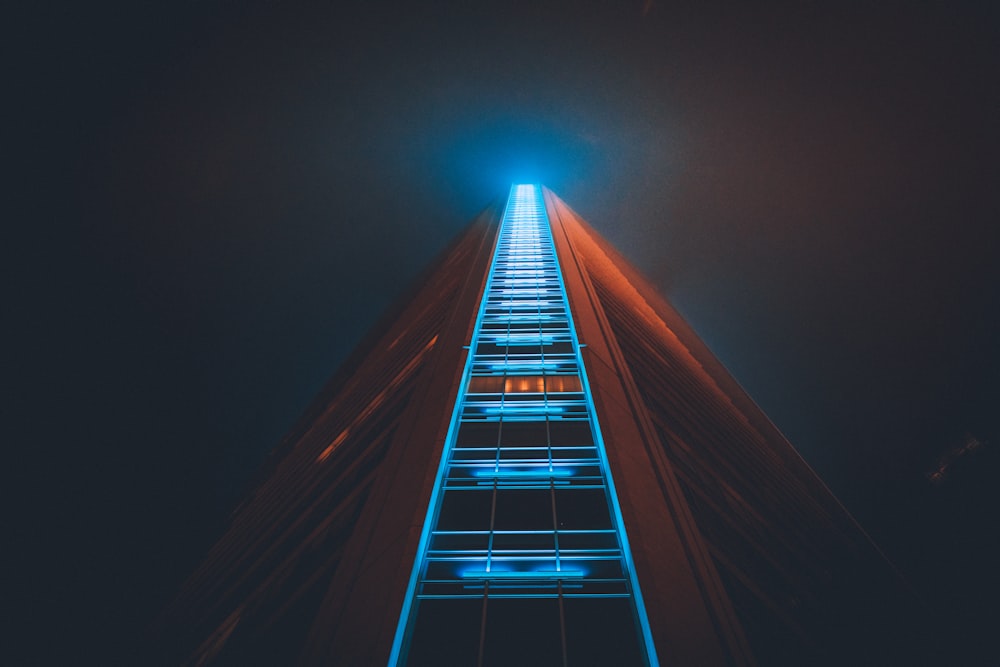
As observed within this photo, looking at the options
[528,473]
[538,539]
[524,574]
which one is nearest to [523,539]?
[538,539]

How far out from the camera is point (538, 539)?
5.50m

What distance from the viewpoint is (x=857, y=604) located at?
6.66m

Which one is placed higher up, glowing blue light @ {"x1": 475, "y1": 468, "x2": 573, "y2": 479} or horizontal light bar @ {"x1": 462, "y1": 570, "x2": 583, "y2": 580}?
glowing blue light @ {"x1": 475, "y1": 468, "x2": 573, "y2": 479}

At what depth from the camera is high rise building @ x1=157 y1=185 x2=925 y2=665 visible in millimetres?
4312

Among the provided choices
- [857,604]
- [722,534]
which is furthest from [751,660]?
[857,604]

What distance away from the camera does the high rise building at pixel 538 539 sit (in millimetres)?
4312

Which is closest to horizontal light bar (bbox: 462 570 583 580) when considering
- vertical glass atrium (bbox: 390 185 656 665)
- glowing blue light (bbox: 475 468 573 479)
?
vertical glass atrium (bbox: 390 185 656 665)

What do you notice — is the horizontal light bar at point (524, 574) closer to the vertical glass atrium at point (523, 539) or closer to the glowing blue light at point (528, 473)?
the vertical glass atrium at point (523, 539)

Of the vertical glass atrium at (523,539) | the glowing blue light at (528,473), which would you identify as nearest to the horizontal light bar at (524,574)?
the vertical glass atrium at (523,539)

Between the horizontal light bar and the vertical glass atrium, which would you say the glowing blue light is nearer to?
the vertical glass atrium

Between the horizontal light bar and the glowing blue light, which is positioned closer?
the horizontal light bar

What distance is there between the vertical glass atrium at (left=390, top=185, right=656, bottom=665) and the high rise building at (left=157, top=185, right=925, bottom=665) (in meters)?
0.03

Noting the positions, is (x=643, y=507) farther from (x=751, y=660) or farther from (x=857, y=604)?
(x=857, y=604)

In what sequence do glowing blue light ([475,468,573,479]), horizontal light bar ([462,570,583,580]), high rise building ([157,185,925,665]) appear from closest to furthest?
1. high rise building ([157,185,925,665])
2. horizontal light bar ([462,570,583,580])
3. glowing blue light ([475,468,573,479])
